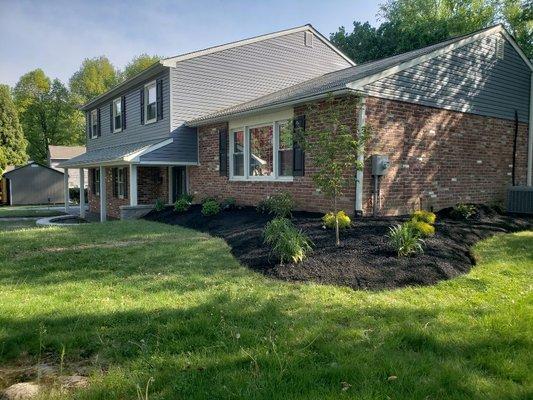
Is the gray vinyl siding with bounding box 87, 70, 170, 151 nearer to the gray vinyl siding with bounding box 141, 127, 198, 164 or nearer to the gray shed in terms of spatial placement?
the gray vinyl siding with bounding box 141, 127, 198, 164

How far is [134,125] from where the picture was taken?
17531 mm

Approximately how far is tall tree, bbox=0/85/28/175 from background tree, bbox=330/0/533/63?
31757 mm

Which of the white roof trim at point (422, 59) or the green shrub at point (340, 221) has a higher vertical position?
the white roof trim at point (422, 59)

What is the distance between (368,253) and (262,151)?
6.64 metres

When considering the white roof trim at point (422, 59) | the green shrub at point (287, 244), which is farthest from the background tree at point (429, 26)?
the green shrub at point (287, 244)

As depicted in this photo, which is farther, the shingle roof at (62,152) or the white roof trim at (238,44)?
the shingle roof at (62,152)

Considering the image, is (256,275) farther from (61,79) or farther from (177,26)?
(61,79)

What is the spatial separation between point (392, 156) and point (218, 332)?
7.40m

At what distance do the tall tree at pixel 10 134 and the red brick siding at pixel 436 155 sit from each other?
4009 centimetres

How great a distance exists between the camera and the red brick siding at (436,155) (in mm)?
9773

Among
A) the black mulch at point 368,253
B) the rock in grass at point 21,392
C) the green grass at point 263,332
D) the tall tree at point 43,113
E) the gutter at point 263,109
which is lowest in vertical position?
the rock in grass at point 21,392

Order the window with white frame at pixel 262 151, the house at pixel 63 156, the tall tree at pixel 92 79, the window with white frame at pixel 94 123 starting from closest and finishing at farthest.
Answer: the window with white frame at pixel 262 151, the window with white frame at pixel 94 123, the house at pixel 63 156, the tall tree at pixel 92 79

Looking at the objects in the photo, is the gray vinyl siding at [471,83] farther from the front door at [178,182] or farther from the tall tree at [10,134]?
the tall tree at [10,134]

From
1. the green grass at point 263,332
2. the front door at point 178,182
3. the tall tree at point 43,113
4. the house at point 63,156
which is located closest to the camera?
the green grass at point 263,332
